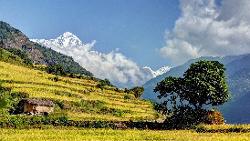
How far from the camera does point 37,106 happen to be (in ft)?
419

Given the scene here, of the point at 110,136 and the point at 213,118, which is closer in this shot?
the point at 110,136

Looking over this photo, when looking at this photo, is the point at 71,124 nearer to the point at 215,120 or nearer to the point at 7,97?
the point at 215,120

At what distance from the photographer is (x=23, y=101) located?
127 meters

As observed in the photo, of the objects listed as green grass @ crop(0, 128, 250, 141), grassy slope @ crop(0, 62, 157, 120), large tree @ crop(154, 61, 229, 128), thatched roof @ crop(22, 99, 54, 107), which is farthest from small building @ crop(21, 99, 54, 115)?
green grass @ crop(0, 128, 250, 141)

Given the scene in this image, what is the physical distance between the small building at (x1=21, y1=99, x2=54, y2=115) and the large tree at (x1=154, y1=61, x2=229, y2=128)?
34.2 m

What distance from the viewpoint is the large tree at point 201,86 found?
329 ft

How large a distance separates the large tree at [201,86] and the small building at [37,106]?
34231 millimetres

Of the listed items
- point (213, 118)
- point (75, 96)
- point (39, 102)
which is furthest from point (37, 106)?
point (213, 118)

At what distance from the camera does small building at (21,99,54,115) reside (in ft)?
411

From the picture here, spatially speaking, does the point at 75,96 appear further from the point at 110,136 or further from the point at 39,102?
the point at 110,136

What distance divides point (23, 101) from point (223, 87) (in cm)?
5159

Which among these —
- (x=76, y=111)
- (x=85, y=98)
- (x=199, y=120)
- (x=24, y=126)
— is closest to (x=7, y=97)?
(x=76, y=111)

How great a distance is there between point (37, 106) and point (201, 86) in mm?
46634

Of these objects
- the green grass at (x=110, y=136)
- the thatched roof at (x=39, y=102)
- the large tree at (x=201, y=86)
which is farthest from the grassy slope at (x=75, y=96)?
the green grass at (x=110, y=136)
